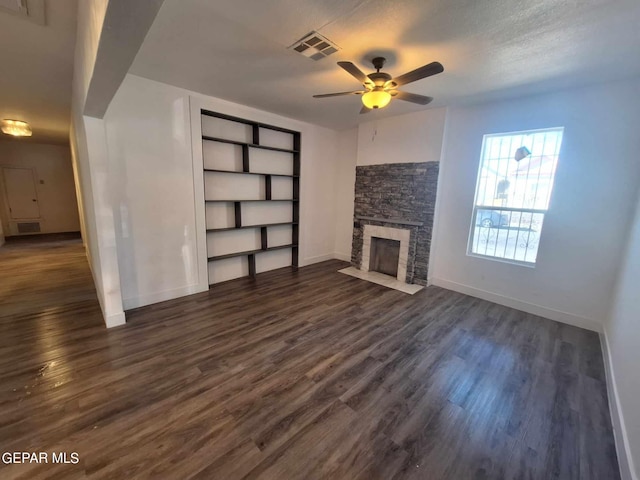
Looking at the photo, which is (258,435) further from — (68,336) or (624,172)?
(624,172)

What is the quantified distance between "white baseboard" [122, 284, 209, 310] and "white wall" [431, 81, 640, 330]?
14.1ft

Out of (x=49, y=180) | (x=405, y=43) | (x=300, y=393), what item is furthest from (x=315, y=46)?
(x=49, y=180)

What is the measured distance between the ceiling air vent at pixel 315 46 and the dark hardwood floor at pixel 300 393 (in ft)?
9.14

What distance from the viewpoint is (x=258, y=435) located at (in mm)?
1607

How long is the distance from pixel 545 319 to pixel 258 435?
3690mm

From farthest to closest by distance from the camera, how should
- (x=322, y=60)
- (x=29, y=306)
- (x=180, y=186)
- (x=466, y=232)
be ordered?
(x=466, y=232)
(x=180, y=186)
(x=29, y=306)
(x=322, y=60)

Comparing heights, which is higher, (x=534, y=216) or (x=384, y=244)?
(x=534, y=216)

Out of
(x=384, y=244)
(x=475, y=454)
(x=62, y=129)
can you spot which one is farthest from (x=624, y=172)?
(x=62, y=129)

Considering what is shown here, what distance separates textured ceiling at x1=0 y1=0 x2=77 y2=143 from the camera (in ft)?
7.02

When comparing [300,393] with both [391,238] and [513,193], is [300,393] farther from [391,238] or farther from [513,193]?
[513,193]

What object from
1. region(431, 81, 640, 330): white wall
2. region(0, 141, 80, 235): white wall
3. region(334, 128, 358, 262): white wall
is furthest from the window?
region(0, 141, 80, 235): white wall

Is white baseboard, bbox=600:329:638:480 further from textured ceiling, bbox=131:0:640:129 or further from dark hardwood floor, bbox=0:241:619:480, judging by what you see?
textured ceiling, bbox=131:0:640:129

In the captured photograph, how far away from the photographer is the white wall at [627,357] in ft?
4.87

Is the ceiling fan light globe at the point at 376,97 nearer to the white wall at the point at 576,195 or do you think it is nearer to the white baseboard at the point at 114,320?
the white wall at the point at 576,195
